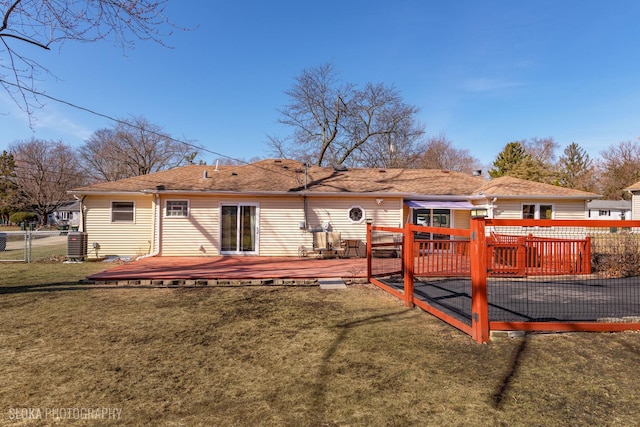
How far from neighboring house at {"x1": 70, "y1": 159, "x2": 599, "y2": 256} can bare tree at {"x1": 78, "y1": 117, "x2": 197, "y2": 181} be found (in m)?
23.2

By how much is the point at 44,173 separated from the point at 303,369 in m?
45.4

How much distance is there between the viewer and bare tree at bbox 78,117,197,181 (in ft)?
116

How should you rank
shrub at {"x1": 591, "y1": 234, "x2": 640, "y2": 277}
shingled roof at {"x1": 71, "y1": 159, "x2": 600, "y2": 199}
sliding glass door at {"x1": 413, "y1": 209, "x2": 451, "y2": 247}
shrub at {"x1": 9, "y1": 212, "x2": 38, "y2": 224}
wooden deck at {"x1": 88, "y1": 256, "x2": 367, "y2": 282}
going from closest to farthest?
1. wooden deck at {"x1": 88, "y1": 256, "x2": 367, "y2": 282}
2. shrub at {"x1": 591, "y1": 234, "x2": 640, "y2": 277}
3. shingled roof at {"x1": 71, "y1": 159, "x2": 600, "y2": 199}
4. sliding glass door at {"x1": 413, "y1": 209, "x2": 451, "y2": 247}
5. shrub at {"x1": 9, "y1": 212, "x2": 38, "y2": 224}

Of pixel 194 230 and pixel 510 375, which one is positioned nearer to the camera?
pixel 510 375

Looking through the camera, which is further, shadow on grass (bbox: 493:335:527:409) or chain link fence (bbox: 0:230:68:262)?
chain link fence (bbox: 0:230:68:262)

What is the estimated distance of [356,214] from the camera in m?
13.0

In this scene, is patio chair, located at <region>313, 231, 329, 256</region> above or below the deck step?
above

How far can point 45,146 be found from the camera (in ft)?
124

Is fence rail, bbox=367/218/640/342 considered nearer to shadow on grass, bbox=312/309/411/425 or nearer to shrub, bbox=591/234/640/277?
shrub, bbox=591/234/640/277

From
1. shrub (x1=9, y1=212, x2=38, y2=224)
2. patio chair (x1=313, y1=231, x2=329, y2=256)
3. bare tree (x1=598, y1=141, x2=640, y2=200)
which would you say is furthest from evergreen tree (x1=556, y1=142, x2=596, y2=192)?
shrub (x1=9, y1=212, x2=38, y2=224)

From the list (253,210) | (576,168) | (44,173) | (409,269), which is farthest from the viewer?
(576,168)

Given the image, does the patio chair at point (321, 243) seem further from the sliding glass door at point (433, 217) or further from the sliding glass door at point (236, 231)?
the sliding glass door at point (433, 217)

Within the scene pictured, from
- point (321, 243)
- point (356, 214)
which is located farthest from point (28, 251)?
point (356, 214)

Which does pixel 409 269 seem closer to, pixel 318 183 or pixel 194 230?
pixel 318 183
